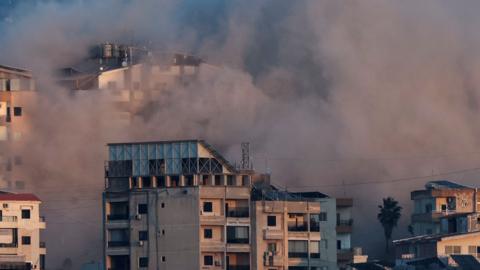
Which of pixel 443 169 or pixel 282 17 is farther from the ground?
pixel 282 17

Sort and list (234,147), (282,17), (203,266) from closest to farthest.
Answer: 1. (203,266)
2. (234,147)
3. (282,17)

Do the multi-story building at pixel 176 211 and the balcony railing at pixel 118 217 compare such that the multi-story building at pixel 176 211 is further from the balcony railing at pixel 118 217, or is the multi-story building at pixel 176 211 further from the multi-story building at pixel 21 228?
the multi-story building at pixel 21 228

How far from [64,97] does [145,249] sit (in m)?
23.0

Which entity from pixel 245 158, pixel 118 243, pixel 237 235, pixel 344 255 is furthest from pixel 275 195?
pixel 118 243

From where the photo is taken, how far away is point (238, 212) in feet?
286

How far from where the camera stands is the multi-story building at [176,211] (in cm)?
8606

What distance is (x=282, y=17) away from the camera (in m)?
116

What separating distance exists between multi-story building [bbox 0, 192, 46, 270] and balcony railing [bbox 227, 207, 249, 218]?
751cm

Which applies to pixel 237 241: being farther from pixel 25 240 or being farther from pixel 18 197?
pixel 18 197

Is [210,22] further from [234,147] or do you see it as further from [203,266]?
[203,266]

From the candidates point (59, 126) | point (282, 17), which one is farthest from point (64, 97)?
point (282, 17)

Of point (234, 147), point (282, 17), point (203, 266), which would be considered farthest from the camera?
point (282, 17)

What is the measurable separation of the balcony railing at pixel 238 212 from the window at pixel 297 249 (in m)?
1.90

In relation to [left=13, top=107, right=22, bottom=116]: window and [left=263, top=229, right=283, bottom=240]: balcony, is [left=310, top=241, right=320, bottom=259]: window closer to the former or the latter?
[left=263, top=229, right=283, bottom=240]: balcony
